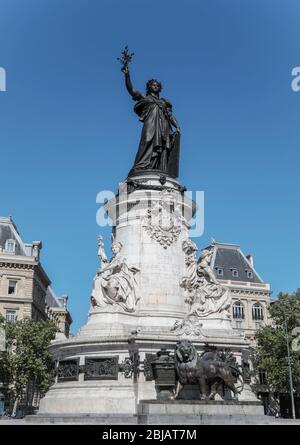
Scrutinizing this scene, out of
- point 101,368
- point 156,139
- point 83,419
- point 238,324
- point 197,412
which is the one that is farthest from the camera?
point 238,324

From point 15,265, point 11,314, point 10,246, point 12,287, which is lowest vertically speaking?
point 11,314

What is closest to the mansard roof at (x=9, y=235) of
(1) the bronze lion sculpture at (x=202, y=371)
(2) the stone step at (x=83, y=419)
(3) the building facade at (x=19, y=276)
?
(3) the building facade at (x=19, y=276)

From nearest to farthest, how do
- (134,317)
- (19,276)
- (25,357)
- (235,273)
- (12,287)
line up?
(134,317), (25,357), (12,287), (19,276), (235,273)

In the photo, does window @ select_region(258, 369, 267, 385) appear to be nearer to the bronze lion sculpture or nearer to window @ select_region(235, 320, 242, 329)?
window @ select_region(235, 320, 242, 329)

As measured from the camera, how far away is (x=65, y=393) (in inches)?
825

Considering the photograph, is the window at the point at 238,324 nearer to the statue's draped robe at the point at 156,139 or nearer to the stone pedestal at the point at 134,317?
the statue's draped robe at the point at 156,139

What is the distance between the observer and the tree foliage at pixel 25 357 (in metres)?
44.1

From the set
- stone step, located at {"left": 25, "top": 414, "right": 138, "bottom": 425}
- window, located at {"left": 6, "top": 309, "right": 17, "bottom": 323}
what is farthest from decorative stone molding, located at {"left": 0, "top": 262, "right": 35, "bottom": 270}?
stone step, located at {"left": 25, "top": 414, "right": 138, "bottom": 425}

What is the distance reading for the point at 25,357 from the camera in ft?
146

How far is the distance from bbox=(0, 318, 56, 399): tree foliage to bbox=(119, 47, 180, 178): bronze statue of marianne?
75.1 ft

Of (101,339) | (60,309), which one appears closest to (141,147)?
(101,339)

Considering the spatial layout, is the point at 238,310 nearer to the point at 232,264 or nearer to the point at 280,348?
the point at 232,264

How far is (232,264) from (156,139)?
4593 centimetres

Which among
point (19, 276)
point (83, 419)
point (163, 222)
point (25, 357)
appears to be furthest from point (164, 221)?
point (19, 276)
